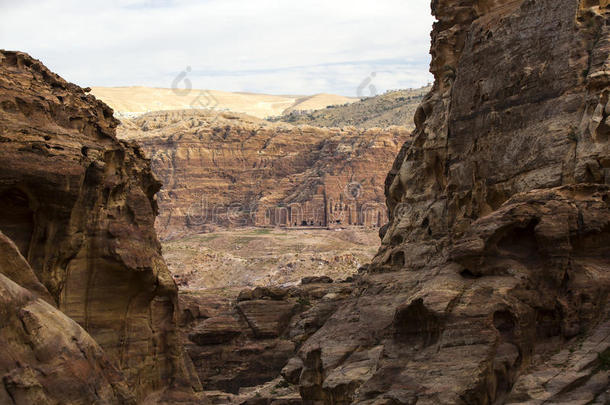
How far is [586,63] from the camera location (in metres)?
38.4

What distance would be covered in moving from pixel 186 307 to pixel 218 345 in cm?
634

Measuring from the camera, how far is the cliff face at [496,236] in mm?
29172

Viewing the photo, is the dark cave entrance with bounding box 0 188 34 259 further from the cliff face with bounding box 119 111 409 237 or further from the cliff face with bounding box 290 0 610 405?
the cliff face with bounding box 119 111 409 237

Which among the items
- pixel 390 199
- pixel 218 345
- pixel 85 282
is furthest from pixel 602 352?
pixel 218 345

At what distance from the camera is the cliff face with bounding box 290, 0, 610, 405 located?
95.7 ft

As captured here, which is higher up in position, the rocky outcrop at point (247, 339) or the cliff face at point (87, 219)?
the cliff face at point (87, 219)

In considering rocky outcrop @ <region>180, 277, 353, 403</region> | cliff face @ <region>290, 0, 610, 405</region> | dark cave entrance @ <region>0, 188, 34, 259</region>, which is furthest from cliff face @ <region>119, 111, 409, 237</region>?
dark cave entrance @ <region>0, 188, 34, 259</region>

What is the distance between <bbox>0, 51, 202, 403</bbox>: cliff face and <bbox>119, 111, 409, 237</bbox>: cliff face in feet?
298

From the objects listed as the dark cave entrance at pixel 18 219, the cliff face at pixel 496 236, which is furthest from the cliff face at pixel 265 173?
the dark cave entrance at pixel 18 219

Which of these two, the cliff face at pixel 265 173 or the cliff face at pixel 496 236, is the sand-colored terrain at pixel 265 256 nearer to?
the cliff face at pixel 265 173

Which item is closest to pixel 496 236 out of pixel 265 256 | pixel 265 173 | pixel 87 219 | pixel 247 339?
pixel 87 219

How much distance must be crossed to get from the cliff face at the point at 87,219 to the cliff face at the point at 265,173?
9098 centimetres

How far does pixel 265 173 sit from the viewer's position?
451 feet

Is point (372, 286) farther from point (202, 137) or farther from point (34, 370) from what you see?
point (202, 137)
